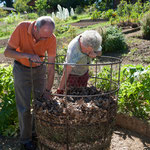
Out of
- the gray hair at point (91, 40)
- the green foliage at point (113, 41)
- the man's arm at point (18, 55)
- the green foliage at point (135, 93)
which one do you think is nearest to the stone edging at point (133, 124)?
the green foliage at point (135, 93)

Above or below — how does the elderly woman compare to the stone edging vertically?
above

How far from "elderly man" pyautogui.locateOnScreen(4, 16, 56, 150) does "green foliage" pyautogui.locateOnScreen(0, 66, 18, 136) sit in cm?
35

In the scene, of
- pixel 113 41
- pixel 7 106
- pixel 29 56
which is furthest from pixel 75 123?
pixel 113 41

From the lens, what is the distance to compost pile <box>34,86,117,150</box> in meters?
1.75

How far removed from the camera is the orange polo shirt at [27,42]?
6.46ft

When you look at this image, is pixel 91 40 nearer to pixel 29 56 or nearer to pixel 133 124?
pixel 29 56

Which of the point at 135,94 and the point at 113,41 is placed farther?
the point at 113,41

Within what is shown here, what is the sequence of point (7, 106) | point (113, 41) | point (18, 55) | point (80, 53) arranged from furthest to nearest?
point (113, 41) < point (7, 106) < point (80, 53) < point (18, 55)

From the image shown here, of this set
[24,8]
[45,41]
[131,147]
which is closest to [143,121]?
[131,147]

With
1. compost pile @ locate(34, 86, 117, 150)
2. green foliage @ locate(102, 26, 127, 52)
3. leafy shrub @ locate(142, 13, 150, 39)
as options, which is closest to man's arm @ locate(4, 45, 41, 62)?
compost pile @ locate(34, 86, 117, 150)

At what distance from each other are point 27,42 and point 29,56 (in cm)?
29

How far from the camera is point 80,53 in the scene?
2311 millimetres

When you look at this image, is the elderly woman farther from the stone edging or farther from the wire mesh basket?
the stone edging

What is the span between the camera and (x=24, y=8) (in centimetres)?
3341
